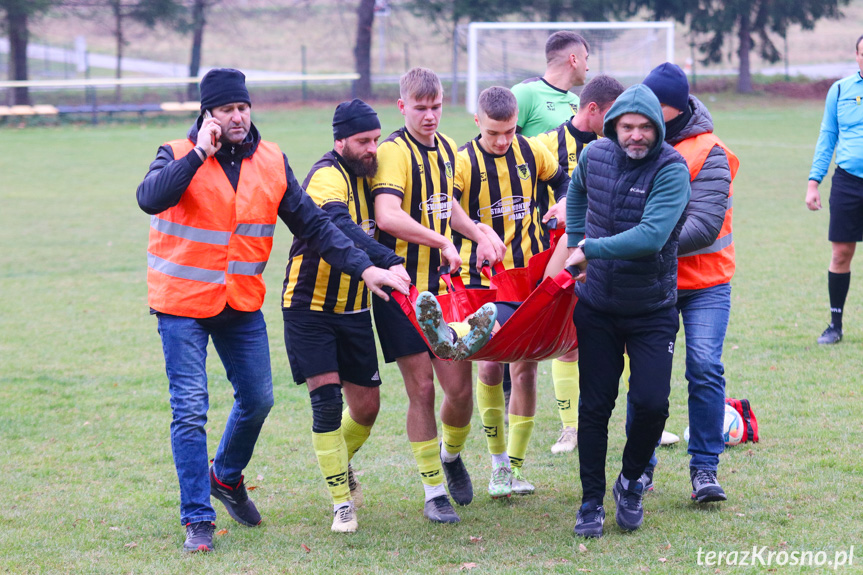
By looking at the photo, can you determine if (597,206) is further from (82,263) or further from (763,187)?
(763,187)

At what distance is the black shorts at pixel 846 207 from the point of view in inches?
301

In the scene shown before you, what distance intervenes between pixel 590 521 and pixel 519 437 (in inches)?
37.4

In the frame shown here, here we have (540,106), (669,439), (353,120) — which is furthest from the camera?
(540,106)

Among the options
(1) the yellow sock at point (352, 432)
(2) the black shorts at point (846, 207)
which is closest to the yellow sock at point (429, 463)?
(1) the yellow sock at point (352, 432)

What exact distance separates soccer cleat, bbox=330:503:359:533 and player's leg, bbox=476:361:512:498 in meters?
0.82

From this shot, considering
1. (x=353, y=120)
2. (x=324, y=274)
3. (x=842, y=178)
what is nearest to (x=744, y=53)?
(x=842, y=178)

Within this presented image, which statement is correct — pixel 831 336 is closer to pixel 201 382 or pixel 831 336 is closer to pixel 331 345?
pixel 331 345

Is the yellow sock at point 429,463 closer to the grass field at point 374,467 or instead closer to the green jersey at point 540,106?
the grass field at point 374,467

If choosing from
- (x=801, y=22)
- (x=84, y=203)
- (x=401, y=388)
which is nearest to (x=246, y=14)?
(x=801, y=22)

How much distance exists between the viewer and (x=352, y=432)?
16.4ft

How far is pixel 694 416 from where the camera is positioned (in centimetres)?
470

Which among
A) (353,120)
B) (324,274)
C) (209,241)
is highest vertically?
(353,120)

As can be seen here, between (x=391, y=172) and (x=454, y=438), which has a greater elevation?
(x=391, y=172)

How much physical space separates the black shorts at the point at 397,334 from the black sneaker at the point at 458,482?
740mm
